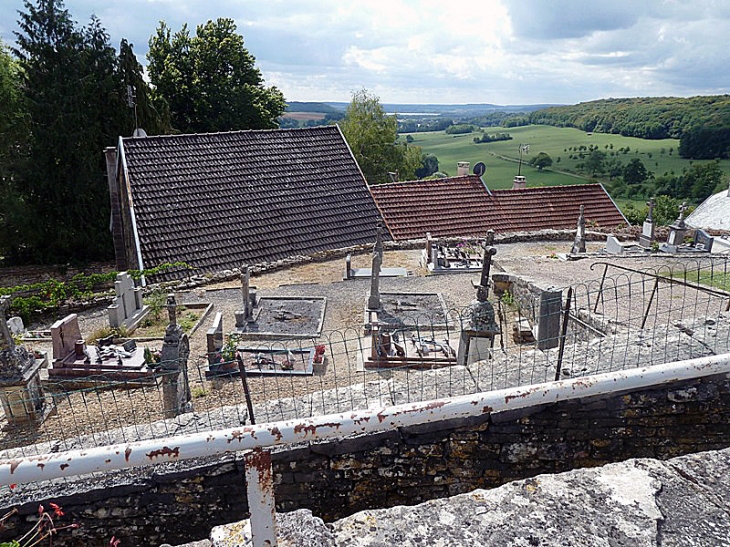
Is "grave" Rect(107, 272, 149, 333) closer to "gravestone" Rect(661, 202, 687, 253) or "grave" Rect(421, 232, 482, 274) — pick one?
"grave" Rect(421, 232, 482, 274)

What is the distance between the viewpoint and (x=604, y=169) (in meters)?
78.3

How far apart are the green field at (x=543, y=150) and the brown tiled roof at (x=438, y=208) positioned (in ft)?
144

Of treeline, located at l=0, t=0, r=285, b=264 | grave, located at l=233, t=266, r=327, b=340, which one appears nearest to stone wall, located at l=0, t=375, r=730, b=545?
grave, located at l=233, t=266, r=327, b=340

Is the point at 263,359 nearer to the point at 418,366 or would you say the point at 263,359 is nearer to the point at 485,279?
the point at 418,366

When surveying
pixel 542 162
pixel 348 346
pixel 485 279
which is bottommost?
pixel 348 346

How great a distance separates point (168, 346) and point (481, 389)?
17.0 ft

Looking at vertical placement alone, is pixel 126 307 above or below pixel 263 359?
above

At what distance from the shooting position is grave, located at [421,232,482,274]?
14.4 metres

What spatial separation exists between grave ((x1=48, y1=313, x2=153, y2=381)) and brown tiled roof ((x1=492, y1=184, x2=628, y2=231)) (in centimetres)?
1430

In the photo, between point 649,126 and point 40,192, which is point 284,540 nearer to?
point 40,192

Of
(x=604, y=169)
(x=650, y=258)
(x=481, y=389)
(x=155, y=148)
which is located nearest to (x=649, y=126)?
(x=604, y=169)

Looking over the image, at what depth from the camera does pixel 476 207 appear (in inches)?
755

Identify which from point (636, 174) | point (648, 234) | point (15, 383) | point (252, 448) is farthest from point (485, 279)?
point (636, 174)

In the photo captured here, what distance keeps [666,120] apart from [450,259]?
99347mm
